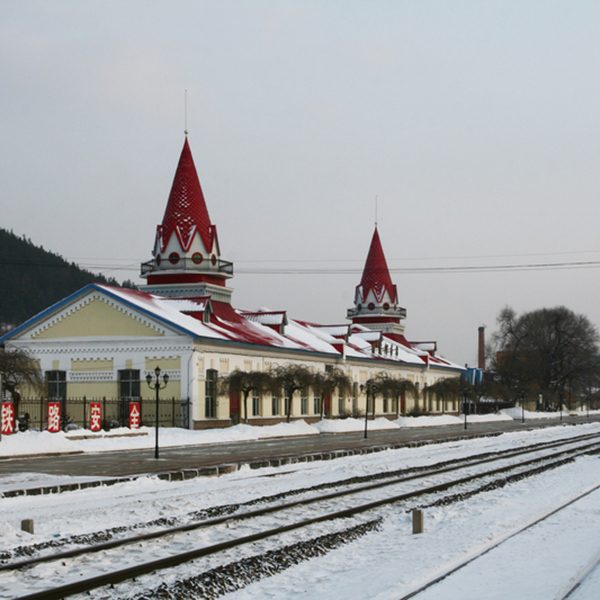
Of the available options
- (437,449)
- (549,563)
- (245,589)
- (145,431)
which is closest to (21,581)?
(245,589)

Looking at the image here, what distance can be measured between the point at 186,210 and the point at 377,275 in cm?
3531

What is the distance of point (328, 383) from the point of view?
5444 cm

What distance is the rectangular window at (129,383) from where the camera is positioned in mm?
44969

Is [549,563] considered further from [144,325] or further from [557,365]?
[557,365]

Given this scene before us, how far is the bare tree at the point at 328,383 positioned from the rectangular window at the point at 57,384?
14342 millimetres

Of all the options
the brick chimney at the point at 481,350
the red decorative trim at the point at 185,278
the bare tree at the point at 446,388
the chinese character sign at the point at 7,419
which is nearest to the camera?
the chinese character sign at the point at 7,419

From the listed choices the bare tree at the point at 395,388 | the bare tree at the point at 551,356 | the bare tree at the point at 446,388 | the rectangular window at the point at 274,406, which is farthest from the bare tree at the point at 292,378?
the bare tree at the point at 551,356

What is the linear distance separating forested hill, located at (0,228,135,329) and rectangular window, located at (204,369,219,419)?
111 metres

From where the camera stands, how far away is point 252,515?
1430 centimetres

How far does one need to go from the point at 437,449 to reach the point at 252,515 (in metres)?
21.0

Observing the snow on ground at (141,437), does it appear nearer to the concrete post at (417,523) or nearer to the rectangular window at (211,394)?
the rectangular window at (211,394)

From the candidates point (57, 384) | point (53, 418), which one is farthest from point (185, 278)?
point (53, 418)

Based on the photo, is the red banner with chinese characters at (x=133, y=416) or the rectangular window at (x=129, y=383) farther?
the rectangular window at (x=129, y=383)

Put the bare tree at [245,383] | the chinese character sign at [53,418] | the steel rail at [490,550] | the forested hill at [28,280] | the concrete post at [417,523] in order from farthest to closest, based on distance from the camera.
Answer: the forested hill at [28,280], the bare tree at [245,383], the chinese character sign at [53,418], the concrete post at [417,523], the steel rail at [490,550]
